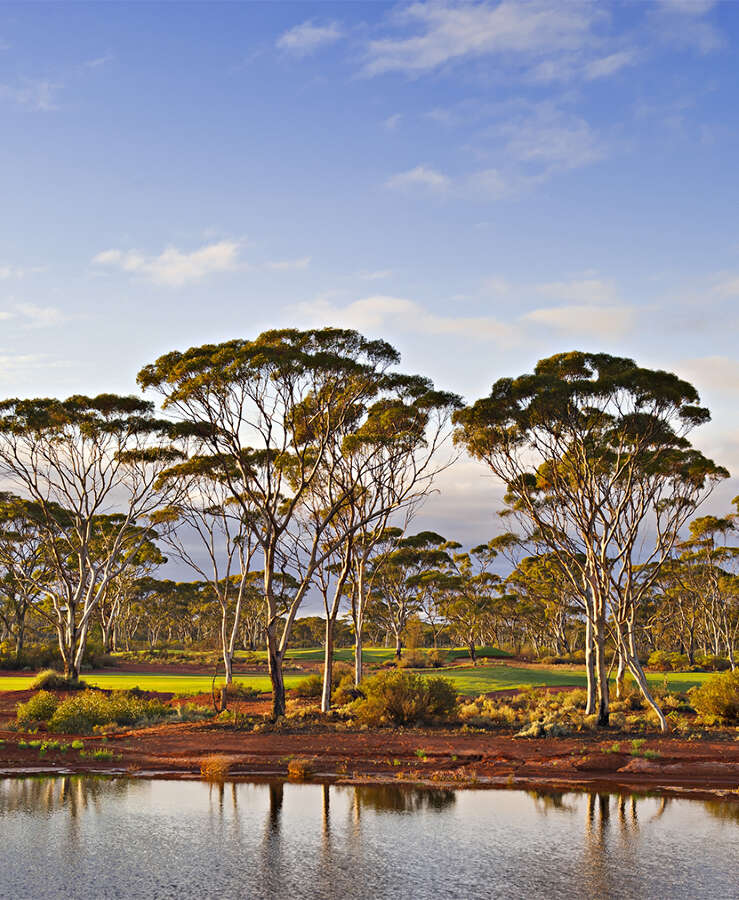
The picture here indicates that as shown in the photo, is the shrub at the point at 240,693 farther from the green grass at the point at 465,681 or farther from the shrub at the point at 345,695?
the shrub at the point at 345,695

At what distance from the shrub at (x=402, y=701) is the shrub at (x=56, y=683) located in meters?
18.1

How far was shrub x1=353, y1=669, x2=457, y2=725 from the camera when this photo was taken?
28.9m

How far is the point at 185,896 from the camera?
376 inches

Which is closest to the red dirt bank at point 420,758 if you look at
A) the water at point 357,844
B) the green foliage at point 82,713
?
the green foliage at point 82,713

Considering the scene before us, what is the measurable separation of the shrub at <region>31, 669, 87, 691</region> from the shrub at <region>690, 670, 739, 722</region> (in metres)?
29.0

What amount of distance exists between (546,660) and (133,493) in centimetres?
4149

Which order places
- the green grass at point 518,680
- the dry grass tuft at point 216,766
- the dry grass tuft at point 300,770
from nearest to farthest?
the dry grass tuft at point 216,766 < the dry grass tuft at point 300,770 < the green grass at point 518,680

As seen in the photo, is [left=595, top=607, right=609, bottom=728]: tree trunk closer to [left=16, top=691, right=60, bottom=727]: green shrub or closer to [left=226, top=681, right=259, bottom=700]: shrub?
[left=16, top=691, right=60, bottom=727]: green shrub

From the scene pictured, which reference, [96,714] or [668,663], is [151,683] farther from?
[668,663]

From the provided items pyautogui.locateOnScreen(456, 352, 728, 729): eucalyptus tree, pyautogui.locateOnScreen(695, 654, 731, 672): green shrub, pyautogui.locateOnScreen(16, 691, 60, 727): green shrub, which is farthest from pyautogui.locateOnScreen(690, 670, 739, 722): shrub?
pyautogui.locateOnScreen(695, 654, 731, 672): green shrub

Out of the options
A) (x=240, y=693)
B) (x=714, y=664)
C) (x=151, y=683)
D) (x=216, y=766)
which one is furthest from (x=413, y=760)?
(x=714, y=664)

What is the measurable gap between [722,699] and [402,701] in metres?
11.4

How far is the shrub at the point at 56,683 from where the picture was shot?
4088 centimetres

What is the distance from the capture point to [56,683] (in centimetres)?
4128
